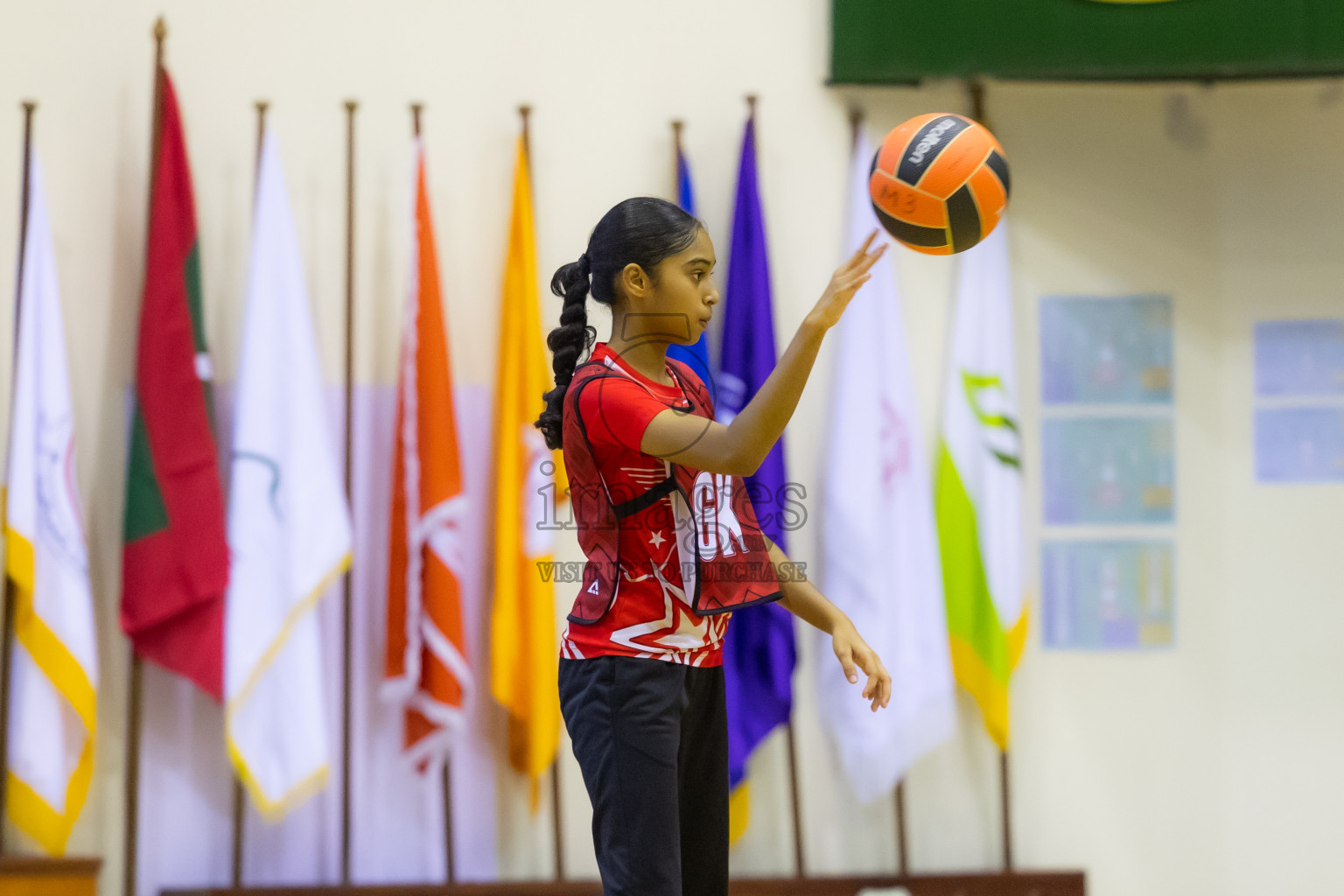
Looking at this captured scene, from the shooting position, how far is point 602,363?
1467mm

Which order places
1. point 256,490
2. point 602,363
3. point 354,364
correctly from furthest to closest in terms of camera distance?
point 354,364 → point 256,490 → point 602,363

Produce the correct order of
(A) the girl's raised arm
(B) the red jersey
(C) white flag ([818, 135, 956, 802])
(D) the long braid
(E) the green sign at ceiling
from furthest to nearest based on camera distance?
(C) white flag ([818, 135, 956, 802]) < (E) the green sign at ceiling < (D) the long braid < (B) the red jersey < (A) the girl's raised arm

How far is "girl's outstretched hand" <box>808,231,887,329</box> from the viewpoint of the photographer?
1.29 m

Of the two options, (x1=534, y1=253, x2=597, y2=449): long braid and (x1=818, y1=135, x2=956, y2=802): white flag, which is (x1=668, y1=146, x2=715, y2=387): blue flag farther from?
(x1=534, y1=253, x2=597, y2=449): long braid

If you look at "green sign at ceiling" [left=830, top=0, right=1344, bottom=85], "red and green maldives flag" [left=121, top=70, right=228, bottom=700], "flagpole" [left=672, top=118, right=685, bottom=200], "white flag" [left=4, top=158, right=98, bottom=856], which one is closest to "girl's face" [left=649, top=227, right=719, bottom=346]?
"flagpole" [left=672, top=118, right=685, bottom=200]

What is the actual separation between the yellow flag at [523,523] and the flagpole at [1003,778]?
1.18 meters

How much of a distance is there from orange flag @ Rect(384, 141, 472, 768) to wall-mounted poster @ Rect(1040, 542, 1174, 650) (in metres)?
1.60

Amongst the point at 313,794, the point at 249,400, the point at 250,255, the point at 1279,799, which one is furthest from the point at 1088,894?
the point at 250,255

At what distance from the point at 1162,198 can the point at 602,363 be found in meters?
2.13

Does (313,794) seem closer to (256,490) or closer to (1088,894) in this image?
(256,490)

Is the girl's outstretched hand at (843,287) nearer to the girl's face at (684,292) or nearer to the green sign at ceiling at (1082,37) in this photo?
A: the girl's face at (684,292)

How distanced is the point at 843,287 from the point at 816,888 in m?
1.99

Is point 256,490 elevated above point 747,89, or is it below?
below

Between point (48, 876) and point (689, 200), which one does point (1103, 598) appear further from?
point (48, 876)
